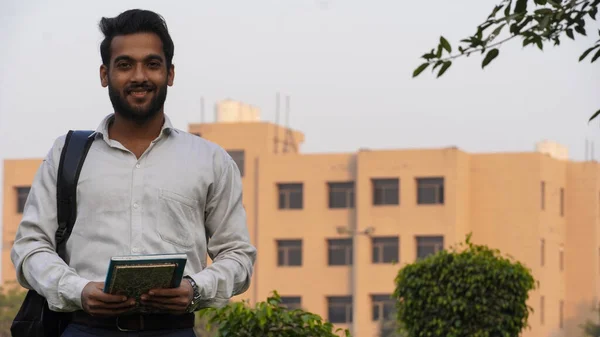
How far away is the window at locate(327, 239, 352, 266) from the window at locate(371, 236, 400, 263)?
1.57 metres

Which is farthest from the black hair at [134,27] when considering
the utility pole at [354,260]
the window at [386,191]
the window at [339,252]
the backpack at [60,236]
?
the window at [339,252]

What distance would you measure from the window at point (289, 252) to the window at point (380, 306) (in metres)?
3.91

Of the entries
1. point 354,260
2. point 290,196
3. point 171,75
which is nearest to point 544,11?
point 171,75

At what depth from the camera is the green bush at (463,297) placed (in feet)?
35.8

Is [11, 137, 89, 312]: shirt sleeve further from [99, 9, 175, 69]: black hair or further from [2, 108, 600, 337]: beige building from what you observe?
[2, 108, 600, 337]: beige building

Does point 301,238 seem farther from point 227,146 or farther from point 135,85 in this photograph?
point 135,85

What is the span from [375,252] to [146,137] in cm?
5790

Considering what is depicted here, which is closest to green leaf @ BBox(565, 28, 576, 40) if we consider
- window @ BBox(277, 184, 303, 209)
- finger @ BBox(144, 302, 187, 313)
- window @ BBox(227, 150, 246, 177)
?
finger @ BBox(144, 302, 187, 313)

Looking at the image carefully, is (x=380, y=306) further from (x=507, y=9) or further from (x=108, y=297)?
(x=108, y=297)

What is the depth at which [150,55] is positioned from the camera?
3.02 m

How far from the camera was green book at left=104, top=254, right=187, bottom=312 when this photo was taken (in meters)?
2.72

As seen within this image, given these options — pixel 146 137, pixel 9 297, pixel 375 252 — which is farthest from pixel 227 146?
pixel 146 137

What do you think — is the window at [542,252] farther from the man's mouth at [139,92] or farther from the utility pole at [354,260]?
the man's mouth at [139,92]

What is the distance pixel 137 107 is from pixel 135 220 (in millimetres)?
242
